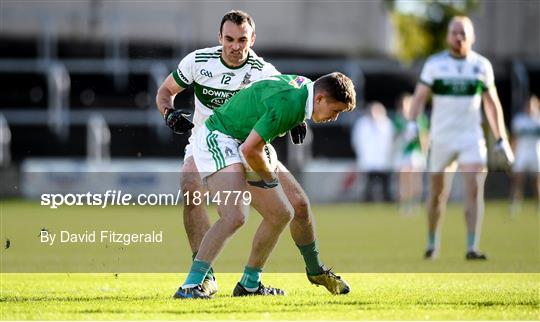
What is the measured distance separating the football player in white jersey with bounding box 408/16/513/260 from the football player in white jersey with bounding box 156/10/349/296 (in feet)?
14.4

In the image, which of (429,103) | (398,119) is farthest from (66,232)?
(429,103)

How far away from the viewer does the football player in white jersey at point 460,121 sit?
14.4 meters

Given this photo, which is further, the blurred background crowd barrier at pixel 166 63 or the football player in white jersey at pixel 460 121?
the blurred background crowd barrier at pixel 166 63

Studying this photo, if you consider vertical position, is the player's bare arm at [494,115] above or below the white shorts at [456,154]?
above

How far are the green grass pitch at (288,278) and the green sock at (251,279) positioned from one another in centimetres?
17

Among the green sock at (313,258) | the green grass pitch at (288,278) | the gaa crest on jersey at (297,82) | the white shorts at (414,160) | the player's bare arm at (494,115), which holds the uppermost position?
the gaa crest on jersey at (297,82)

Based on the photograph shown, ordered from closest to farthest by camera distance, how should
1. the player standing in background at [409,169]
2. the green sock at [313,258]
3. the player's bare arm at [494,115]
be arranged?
the green sock at [313,258]
the player's bare arm at [494,115]
the player standing in background at [409,169]

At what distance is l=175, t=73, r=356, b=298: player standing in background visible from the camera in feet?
30.1

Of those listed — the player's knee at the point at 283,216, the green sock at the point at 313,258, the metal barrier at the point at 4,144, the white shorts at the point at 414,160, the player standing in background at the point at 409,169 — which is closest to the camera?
the player's knee at the point at 283,216

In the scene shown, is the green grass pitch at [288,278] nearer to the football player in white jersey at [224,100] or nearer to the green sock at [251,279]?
the green sock at [251,279]

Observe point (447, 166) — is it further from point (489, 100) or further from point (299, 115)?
point (299, 115)

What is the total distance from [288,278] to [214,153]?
2625 millimetres

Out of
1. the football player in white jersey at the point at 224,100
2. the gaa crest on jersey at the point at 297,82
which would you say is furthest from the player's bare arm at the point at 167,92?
the gaa crest on jersey at the point at 297,82

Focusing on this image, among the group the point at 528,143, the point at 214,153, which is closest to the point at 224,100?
the point at 214,153
